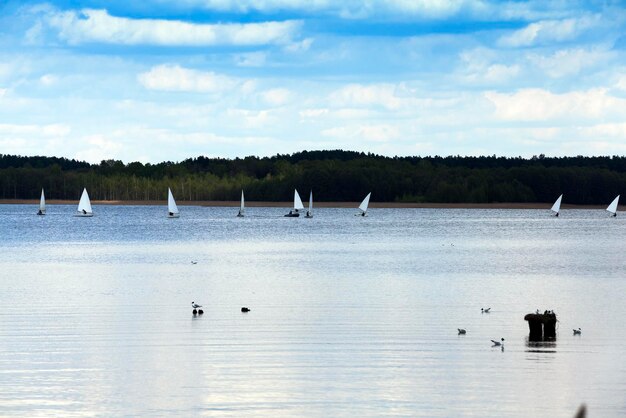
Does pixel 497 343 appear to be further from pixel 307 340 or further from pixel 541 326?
pixel 307 340

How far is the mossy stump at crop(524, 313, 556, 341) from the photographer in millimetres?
33156

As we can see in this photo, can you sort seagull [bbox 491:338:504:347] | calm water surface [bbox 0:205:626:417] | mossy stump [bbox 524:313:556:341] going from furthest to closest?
mossy stump [bbox 524:313:556:341], seagull [bbox 491:338:504:347], calm water surface [bbox 0:205:626:417]

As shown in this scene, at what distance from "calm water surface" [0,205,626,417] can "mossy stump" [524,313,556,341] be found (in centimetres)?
49

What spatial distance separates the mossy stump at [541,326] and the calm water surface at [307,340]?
19.1 inches

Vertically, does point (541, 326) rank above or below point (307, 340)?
above

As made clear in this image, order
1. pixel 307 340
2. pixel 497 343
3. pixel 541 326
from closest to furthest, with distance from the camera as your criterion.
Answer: pixel 497 343 < pixel 307 340 < pixel 541 326

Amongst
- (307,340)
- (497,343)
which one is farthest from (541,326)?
(307,340)

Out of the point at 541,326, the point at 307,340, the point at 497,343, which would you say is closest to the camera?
the point at 497,343

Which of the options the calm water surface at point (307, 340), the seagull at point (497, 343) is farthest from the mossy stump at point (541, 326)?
the seagull at point (497, 343)

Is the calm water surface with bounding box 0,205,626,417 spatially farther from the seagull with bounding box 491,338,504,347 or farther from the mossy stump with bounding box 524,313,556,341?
the mossy stump with bounding box 524,313,556,341

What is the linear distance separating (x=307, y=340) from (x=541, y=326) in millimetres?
6402

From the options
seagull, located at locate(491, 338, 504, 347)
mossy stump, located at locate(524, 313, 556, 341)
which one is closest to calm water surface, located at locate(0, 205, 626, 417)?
seagull, located at locate(491, 338, 504, 347)

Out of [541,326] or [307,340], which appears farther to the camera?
[541,326]

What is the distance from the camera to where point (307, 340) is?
3259 centimetres
